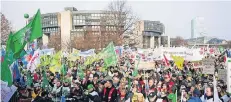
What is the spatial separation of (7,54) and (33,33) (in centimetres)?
98

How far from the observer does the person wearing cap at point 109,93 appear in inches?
397

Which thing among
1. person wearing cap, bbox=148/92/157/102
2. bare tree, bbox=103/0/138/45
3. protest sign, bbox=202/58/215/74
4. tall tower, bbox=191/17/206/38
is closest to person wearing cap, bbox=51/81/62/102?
person wearing cap, bbox=148/92/157/102

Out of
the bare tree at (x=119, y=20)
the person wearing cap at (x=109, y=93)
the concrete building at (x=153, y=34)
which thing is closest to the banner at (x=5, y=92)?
the person wearing cap at (x=109, y=93)

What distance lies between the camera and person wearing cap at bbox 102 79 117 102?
33.1 feet

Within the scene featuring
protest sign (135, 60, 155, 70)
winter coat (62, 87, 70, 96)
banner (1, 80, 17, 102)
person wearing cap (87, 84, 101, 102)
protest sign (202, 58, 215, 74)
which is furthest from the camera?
protest sign (135, 60, 155, 70)

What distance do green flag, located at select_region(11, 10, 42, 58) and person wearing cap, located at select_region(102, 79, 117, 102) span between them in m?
2.40

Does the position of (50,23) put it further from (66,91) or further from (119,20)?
(66,91)

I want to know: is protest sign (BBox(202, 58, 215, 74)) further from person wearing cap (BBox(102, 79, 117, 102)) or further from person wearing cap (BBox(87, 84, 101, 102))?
person wearing cap (BBox(87, 84, 101, 102))

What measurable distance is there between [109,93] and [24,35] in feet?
9.29

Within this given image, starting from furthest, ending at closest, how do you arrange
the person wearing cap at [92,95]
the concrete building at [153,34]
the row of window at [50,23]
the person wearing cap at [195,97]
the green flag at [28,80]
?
the concrete building at [153,34], the row of window at [50,23], the green flag at [28,80], the person wearing cap at [92,95], the person wearing cap at [195,97]

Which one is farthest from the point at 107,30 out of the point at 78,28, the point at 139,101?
the point at 78,28

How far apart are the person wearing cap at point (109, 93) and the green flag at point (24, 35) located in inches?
94.5

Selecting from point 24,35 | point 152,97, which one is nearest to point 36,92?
point 24,35

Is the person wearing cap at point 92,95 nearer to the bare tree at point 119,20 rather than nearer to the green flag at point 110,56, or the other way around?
the green flag at point 110,56
